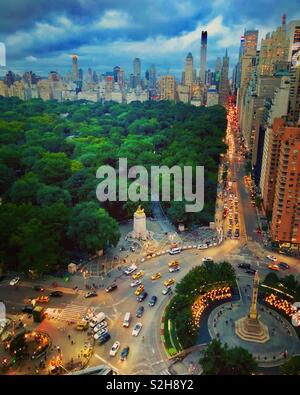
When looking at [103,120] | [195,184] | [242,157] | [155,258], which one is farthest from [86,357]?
[103,120]

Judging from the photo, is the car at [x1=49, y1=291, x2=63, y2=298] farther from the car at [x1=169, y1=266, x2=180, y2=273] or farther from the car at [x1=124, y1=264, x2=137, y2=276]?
the car at [x1=169, y1=266, x2=180, y2=273]

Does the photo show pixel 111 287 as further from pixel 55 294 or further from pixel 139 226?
pixel 139 226

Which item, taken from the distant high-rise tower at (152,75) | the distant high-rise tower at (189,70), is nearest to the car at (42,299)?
the distant high-rise tower at (189,70)

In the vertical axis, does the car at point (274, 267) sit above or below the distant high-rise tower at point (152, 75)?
below

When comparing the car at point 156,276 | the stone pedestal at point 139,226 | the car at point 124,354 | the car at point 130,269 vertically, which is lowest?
the car at point 124,354

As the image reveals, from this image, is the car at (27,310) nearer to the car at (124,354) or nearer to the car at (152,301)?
the car at (124,354)
